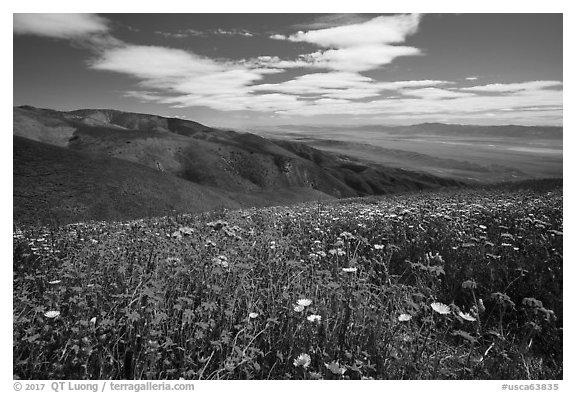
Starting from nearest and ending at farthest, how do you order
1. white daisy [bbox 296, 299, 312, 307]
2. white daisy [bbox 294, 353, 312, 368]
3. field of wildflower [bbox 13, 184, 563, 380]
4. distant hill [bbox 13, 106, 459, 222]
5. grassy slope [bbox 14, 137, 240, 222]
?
white daisy [bbox 294, 353, 312, 368], field of wildflower [bbox 13, 184, 563, 380], white daisy [bbox 296, 299, 312, 307], grassy slope [bbox 14, 137, 240, 222], distant hill [bbox 13, 106, 459, 222]

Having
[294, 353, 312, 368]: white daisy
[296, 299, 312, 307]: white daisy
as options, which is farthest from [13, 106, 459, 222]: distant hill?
[294, 353, 312, 368]: white daisy

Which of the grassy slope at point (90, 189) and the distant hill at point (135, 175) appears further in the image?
the distant hill at point (135, 175)

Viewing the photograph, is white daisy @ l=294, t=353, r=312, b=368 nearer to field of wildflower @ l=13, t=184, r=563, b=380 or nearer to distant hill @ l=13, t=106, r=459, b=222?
field of wildflower @ l=13, t=184, r=563, b=380

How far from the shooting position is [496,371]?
3.43 m

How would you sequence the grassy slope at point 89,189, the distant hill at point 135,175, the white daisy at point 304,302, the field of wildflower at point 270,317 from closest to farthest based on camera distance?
1. the field of wildflower at point 270,317
2. the white daisy at point 304,302
3. the grassy slope at point 89,189
4. the distant hill at point 135,175

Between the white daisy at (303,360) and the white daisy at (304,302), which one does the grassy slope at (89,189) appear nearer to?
the white daisy at (304,302)

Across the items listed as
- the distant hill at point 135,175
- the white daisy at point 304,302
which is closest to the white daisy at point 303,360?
the white daisy at point 304,302

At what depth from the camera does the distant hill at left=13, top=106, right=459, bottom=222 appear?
1734 inches

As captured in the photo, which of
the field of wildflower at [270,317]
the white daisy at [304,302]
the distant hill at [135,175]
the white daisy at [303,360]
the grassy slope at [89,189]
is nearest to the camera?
the white daisy at [303,360]

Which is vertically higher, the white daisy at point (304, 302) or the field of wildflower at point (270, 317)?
the white daisy at point (304, 302)

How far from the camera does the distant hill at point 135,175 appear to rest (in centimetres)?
4403

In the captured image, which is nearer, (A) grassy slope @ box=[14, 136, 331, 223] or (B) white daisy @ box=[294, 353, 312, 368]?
(B) white daisy @ box=[294, 353, 312, 368]

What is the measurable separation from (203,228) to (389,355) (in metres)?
4.89
